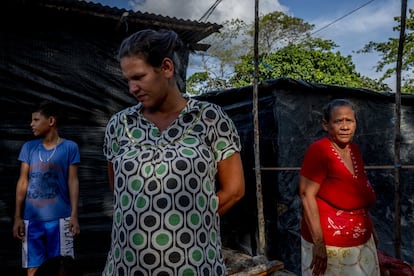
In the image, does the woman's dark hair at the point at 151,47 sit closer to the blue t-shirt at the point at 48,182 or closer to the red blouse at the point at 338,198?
the red blouse at the point at 338,198

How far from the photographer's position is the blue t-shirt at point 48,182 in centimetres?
296

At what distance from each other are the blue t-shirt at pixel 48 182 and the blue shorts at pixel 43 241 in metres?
0.06

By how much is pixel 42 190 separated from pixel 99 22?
2.36m

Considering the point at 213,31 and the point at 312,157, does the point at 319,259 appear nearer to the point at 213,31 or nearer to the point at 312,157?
the point at 312,157

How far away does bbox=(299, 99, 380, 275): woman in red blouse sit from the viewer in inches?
93.2

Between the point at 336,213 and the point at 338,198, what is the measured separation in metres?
0.10

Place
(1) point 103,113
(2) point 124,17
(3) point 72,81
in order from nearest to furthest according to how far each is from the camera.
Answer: (2) point 124,17 < (3) point 72,81 < (1) point 103,113

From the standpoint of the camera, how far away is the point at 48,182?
9.82 feet

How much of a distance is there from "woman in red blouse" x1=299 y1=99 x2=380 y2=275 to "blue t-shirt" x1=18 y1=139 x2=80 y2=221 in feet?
6.02

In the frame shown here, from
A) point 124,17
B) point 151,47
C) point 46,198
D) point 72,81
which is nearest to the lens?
point 151,47

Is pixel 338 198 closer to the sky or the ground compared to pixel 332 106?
closer to the ground

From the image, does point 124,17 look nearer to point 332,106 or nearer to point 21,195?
point 21,195

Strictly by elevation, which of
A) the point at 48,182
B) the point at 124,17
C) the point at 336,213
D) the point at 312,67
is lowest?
the point at 336,213

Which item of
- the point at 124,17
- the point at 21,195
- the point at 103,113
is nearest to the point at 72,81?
the point at 103,113
